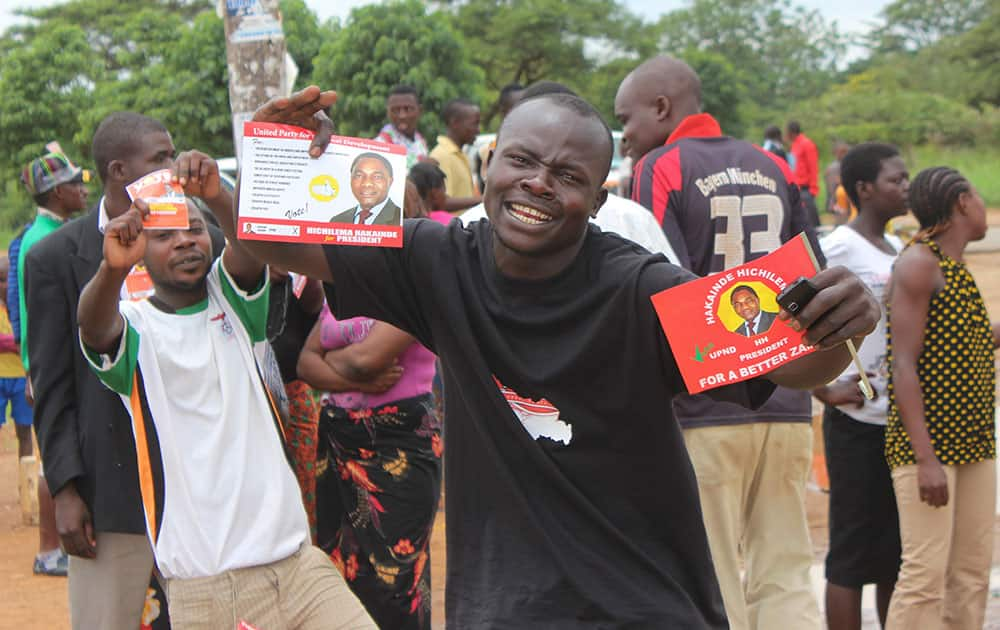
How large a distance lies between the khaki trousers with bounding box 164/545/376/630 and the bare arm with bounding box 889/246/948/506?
2.27m

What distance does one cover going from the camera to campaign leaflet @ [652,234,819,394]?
225 cm

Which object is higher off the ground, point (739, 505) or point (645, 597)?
point (645, 597)

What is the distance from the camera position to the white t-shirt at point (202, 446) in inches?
143

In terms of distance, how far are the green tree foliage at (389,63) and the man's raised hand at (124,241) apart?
14.3 m

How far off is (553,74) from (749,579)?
1344 inches

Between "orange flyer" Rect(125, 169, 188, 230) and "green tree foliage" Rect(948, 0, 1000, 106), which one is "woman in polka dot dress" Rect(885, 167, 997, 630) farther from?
"green tree foliage" Rect(948, 0, 1000, 106)

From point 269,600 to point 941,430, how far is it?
270cm

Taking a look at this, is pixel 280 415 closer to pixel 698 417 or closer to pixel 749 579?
pixel 698 417

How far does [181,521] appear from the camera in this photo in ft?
11.9

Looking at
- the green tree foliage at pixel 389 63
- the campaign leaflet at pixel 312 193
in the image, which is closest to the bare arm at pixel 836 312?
the campaign leaflet at pixel 312 193

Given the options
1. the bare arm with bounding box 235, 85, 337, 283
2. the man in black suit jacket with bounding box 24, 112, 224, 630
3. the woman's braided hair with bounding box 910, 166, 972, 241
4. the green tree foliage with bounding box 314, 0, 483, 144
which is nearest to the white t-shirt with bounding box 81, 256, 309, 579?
the man in black suit jacket with bounding box 24, 112, 224, 630

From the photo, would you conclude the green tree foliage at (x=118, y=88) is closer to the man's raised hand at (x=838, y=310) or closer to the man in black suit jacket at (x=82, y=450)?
the man in black suit jacket at (x=82, y=450)

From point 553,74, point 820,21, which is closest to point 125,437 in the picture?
point 553,74

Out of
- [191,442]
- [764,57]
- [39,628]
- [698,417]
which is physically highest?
[191,442]
